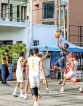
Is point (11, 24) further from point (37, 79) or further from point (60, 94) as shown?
point (37, 79)

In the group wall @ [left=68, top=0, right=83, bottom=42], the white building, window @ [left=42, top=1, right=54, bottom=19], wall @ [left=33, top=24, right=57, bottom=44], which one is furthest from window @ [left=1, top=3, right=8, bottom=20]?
window @ [left=42, top=1, right=54, bottom=19]

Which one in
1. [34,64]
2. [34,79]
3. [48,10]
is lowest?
[34,79]

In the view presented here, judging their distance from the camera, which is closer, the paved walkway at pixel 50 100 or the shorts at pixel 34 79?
the shorts at pixel 34 79

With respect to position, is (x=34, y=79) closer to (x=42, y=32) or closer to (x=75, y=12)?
(x=42, y=32)

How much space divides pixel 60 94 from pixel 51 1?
3849 centimetres

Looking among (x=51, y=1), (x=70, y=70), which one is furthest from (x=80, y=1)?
(x=70, y=70)

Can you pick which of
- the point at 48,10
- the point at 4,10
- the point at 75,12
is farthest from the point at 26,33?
the point at 48,10

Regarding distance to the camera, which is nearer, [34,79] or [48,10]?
[34,79]

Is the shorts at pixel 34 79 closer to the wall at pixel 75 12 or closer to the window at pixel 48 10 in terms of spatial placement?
the wall at pixel 75 12

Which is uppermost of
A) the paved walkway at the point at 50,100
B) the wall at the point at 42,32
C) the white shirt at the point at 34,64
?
the wall at the point at 42,32

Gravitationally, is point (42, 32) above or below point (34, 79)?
above

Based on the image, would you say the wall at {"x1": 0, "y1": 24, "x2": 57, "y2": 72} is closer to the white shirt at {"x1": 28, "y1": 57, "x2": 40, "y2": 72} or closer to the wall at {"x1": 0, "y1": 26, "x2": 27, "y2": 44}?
the wall at {"x1": 0, "y1": 26, "x2": 27, "y2": 44}

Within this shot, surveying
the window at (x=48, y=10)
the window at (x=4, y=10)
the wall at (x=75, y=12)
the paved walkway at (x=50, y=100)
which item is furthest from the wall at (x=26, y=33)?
the window at (x=48, y=10)

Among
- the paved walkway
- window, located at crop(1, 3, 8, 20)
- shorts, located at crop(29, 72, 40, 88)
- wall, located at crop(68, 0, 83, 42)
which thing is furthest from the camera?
wall, located at crop(68, 0, 83, 42)
